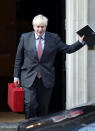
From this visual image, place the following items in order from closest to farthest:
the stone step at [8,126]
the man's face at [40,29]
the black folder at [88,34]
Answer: the black folder at [88,34], the man's face at [40,29], the stone step at [8,126]

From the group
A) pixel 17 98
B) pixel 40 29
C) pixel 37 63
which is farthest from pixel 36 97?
pixel 40 29

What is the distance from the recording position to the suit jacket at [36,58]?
6.04 m

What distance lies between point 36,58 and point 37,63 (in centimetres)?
7

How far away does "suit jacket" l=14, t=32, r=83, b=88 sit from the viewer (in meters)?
6.04

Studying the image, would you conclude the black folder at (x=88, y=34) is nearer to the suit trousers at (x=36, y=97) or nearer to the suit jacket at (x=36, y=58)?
the suit jacket at (x=36, y=58)

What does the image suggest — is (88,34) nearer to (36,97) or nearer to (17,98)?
(36,97)

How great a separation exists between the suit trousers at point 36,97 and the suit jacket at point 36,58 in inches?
2.8

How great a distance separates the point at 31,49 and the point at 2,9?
315 inches

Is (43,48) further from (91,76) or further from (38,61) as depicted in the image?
(91,76)

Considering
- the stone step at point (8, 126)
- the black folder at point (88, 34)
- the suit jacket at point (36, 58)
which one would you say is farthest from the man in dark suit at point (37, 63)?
the stone step at point (8, 126)

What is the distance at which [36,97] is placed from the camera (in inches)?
242

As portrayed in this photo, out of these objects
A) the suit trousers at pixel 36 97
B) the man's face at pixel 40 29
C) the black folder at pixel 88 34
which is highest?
the man's face at pixel 40 29

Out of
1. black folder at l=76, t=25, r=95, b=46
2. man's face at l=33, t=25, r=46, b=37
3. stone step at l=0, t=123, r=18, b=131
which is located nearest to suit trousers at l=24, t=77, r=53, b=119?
man's face at l=33, t=25, r=46, b=37

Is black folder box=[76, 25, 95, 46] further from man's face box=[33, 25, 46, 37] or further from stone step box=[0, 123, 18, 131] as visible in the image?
stone step box=[0, 123, 18, 131]
